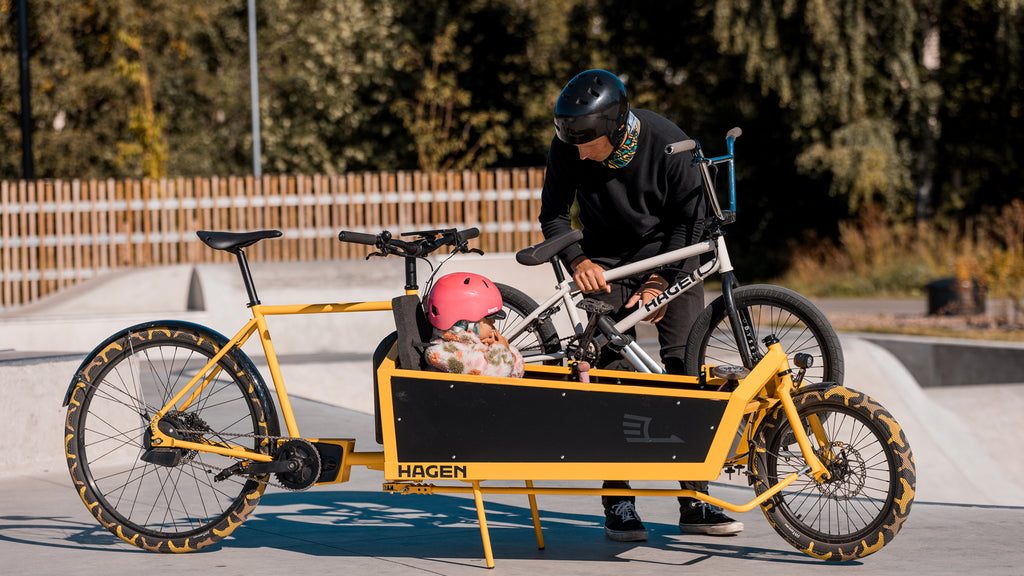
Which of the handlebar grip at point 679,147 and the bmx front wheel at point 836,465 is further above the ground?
the handlebar grip at point 679,147

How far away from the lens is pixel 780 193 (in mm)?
30953

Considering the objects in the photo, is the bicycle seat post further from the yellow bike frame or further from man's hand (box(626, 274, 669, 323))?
man's hand (box(626, 274, 669, 323))

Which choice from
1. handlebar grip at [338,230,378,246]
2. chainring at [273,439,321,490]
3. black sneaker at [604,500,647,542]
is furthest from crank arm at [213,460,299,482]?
black sneaker at [604,500,647,542]

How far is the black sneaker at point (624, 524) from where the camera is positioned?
4711 mm

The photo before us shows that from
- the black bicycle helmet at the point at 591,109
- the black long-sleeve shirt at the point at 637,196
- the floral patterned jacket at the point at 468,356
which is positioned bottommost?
the floral patterned jacket at the point at 468,356

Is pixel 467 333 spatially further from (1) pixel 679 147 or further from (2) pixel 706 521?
(2) pixel 706 521

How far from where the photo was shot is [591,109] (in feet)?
15.0

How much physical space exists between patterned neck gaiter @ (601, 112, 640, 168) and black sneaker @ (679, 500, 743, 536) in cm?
139

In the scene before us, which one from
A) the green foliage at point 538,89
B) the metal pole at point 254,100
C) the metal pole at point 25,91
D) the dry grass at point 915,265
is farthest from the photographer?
the metal pole at point 254,100

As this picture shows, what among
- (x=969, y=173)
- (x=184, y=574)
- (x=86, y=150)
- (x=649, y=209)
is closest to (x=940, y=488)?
(x=649, y=209)

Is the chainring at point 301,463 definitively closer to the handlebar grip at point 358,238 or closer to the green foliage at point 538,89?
the handlebar grip at point 358,238

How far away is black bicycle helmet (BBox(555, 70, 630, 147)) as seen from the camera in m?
4.59

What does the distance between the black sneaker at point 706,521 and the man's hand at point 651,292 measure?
78 cm

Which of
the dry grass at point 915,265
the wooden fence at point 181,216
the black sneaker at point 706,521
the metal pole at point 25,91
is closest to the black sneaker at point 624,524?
the black sneaker at point 706,521
